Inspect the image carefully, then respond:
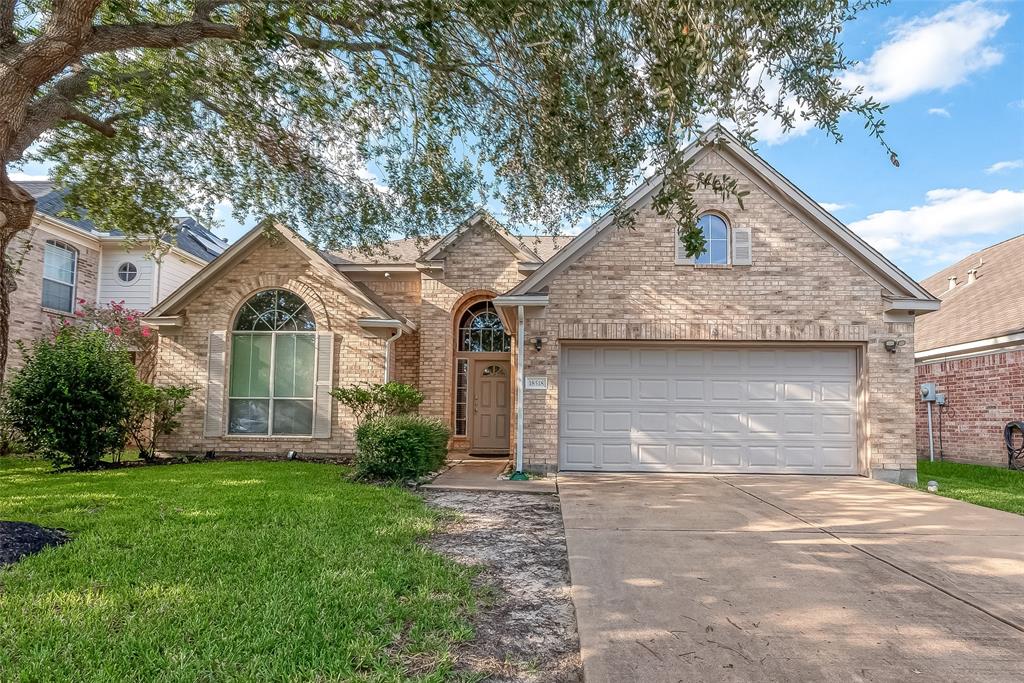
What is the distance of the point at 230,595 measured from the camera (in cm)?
373

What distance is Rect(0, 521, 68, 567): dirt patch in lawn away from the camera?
4488mm

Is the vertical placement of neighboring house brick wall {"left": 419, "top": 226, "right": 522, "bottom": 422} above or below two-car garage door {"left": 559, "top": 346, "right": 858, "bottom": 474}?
above

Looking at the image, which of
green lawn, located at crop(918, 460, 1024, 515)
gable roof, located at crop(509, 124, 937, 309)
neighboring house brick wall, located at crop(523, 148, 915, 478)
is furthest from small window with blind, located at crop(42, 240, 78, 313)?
green lawn, located at crop(918, 460, 1024, 515)

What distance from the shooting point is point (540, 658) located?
3.09 m

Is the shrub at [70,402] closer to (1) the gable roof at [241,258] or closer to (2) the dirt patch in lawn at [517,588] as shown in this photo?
(1) the gable roof at [241,258]

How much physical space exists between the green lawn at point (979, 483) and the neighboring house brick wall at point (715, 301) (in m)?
1.61

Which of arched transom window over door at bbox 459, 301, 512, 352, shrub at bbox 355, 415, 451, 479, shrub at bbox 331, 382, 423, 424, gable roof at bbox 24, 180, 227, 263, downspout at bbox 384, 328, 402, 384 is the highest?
gable roof at bbox 24, 180, 227, 263

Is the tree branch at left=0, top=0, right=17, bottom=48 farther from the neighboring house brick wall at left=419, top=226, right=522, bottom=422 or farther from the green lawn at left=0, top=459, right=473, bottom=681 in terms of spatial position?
the neighboring house brick wall at left=419, top=226, right=522, bottom=422

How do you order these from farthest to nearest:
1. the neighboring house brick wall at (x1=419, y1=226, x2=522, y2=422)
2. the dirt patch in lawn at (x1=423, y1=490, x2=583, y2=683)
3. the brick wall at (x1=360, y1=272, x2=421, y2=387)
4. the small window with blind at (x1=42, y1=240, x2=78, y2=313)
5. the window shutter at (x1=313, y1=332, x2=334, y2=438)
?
the small window with blind at (x1=42, y1=240, x2=78, y2=313)
the brick wall at (x1=360, y1=272, x2=421, y2=387)
the neighboring house brick wall at (x1=419, y1=226, x2=522, y2=422)
the window shutter at (x1=313, y1=332, x2=334, y2=438)
the dirt patch in lawn at (x1=423, y1=490, x2=583, y2=683)

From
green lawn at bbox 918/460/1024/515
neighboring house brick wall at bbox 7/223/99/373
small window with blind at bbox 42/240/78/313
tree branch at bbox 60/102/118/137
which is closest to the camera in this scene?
tree branch at bbox 60/102/118/137

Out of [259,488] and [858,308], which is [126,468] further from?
[858,308]

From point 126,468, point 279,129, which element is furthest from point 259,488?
point 279,129

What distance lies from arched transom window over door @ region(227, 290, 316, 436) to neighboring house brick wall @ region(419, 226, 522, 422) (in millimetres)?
2811

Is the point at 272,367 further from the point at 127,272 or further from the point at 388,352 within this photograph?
the point at 127,272
